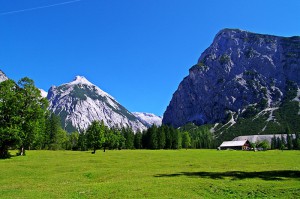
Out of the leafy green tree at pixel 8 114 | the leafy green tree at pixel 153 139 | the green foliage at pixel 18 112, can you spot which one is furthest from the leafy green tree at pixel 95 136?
the leafy green tree at pixel 153 139

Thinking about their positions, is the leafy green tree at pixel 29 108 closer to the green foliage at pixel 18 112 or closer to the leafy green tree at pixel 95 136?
the green foliage at pixel 18 112

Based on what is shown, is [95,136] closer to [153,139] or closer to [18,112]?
[18,112]

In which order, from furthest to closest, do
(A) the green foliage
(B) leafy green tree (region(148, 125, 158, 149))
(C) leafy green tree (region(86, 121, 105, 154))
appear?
(B) leafy green tree (region(148, 125, 158, 149))
(C) leafy green tree (region(86, 121, 105, 154))
(A) the green foliage

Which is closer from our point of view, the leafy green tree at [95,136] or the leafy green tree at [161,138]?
the leafy green tree at [95,136]

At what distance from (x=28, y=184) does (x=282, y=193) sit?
26759 mm

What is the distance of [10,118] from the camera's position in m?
73.6

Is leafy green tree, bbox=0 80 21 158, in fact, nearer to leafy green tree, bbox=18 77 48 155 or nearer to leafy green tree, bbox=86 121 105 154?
leafy green tree, bbox=18 77 48 155

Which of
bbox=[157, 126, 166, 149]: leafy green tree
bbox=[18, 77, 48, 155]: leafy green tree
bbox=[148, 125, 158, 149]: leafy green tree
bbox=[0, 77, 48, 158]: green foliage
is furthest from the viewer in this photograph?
bbox=[157, 126, 166, 149]: leafy green tree

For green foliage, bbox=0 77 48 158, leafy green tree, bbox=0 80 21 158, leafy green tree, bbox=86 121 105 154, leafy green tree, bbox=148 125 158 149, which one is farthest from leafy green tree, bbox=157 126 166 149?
leafy green tree, bbox=0 80 21 158

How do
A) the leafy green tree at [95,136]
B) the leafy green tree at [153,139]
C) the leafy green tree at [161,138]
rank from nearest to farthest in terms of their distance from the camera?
the leafy green tree at [95,136]
the leafy green tree at [153,139]
the leafy green tree at [161,138]

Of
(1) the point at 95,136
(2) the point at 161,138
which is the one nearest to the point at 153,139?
(2) the point at 161,138

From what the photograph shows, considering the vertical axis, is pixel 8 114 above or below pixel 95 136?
above

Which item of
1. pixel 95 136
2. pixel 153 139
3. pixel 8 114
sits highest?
pixel 153 139

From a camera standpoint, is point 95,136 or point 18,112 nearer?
point 18,112
